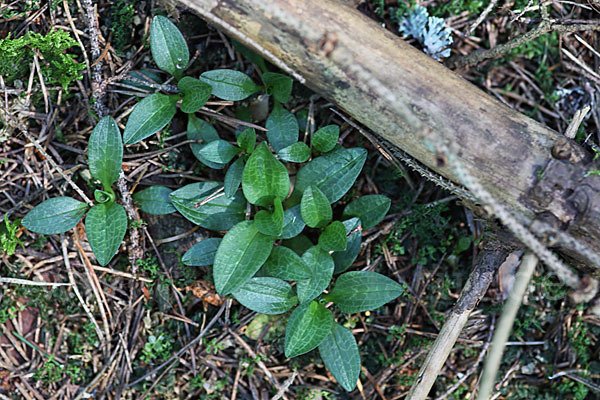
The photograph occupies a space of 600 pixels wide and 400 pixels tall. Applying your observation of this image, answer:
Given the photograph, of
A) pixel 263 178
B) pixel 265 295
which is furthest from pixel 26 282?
pixel 263 178

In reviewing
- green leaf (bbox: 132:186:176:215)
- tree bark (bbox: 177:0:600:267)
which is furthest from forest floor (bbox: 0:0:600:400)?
tree bark (bbox: 177:0:600:267)

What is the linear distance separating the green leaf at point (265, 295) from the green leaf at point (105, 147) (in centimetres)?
94

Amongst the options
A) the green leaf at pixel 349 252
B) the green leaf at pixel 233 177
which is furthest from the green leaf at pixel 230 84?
the green leaf at pixel 349 252

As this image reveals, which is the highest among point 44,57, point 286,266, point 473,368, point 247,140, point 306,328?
point 44,57

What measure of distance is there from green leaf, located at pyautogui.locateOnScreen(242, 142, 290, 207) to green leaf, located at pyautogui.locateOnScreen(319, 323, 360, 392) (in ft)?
2.65

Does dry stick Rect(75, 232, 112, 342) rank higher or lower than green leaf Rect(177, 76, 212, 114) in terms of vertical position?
lower

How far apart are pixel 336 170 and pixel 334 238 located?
37cm

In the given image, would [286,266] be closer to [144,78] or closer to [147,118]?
[147,118]

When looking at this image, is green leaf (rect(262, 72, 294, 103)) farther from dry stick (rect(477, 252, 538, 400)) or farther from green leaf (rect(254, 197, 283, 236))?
dry stick (rect(477, 252, 538, 400))

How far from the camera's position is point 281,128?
2678 millimetres

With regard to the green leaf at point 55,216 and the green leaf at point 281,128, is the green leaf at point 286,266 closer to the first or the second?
the green leaf at point 281,128

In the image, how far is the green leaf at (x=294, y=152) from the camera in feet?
8.51

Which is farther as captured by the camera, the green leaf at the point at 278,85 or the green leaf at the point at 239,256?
the green leaf at the point at 278,85

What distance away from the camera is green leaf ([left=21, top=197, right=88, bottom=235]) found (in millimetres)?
2570
